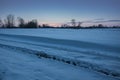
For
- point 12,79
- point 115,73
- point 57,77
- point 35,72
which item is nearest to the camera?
point 12,79

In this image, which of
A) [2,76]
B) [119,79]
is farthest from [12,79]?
[119,79]

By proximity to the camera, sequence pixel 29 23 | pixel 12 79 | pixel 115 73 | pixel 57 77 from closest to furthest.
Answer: pixel 12 79
pixel 57 77
pixel 115 73
pixel 29 23

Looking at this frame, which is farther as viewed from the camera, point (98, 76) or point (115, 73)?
point (115, 73)

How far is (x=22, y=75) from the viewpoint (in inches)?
267

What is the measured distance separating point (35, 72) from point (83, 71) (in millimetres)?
2120

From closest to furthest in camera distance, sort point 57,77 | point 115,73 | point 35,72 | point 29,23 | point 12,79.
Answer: point 12,79
point 57,77
point 35,72
point 115,73
point 29,23

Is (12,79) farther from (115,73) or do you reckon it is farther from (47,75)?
(115,73)

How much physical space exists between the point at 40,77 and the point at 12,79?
0.99 metres

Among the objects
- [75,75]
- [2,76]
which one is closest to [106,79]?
[75,75]

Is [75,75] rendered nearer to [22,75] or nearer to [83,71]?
[83,71]

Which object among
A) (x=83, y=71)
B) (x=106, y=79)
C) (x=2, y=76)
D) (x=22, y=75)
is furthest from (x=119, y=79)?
(x=2, y=76)

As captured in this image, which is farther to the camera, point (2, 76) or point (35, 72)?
point (35, 72)

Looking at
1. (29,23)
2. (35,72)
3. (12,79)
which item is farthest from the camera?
(29,23)

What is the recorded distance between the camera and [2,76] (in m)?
6.42
